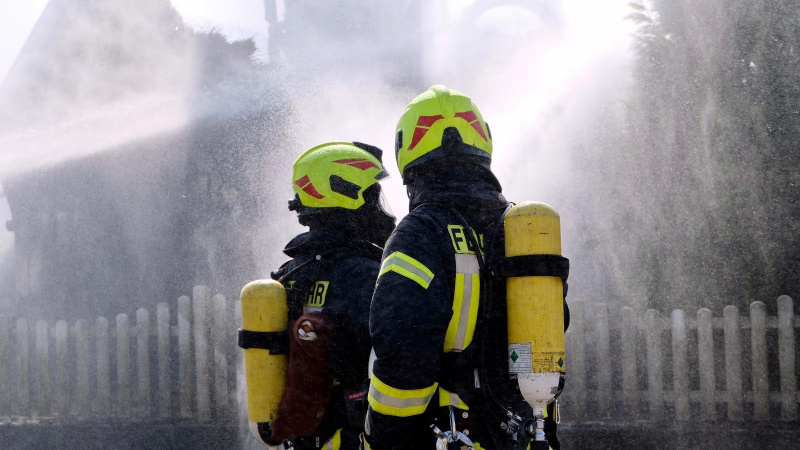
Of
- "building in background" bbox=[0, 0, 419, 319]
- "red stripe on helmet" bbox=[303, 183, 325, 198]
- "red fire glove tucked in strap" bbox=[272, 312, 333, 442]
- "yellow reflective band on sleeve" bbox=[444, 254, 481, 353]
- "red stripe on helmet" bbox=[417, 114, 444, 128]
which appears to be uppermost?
"building in background" bbox=[0, 0, 419, 319]

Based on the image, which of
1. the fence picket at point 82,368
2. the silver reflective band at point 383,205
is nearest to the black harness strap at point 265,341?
the silver reflective band at point 383,205

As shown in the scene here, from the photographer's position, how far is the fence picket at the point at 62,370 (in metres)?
9.26

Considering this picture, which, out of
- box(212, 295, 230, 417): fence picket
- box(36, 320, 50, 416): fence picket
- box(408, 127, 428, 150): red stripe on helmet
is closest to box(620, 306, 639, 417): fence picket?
box(212, 295, 230, 417): fence picket

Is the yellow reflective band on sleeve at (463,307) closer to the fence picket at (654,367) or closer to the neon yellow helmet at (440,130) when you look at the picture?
the neon yellow helmet at (440,130)

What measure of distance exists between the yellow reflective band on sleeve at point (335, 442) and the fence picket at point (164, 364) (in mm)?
Result: 5676

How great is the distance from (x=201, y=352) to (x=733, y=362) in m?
5.46

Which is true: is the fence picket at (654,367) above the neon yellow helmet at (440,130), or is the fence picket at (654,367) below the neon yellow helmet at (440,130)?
below

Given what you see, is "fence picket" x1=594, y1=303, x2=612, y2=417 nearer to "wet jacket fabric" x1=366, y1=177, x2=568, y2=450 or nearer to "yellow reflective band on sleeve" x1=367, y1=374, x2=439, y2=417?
"wet jacket fabric" x1=366, y1=177, x2=568, y2=450

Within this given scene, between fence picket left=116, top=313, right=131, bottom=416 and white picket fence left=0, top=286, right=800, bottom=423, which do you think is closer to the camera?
white picket fence left=0, top=286, right=800, bottom=423

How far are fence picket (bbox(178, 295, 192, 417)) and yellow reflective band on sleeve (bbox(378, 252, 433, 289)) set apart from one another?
21.5ft

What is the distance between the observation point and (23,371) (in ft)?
31.0

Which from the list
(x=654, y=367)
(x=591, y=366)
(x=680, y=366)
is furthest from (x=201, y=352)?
(x=680, y=366)

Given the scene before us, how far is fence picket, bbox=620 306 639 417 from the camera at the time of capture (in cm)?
749

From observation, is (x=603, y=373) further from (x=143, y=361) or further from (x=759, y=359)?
(x=143, y=361)
